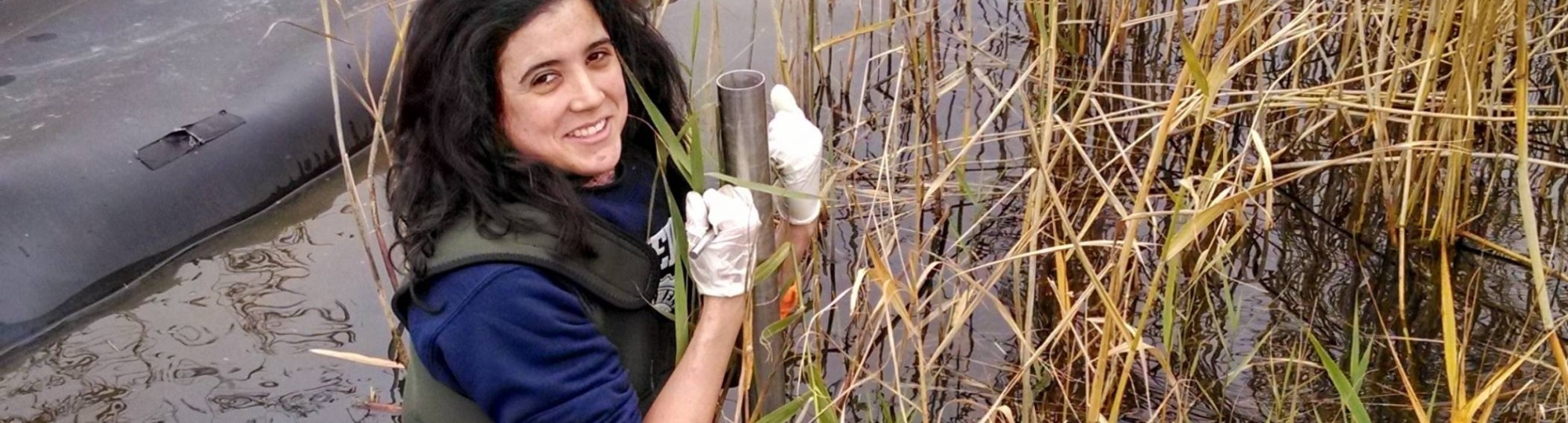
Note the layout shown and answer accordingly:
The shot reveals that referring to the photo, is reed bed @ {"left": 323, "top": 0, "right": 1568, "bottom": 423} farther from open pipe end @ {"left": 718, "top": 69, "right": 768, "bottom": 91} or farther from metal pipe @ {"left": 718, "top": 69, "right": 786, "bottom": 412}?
open pipe end @ {"left": 718, "top": 69, "right": 768, "bottom": 91}

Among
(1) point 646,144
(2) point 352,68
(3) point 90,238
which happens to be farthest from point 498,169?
(2) point 352,68

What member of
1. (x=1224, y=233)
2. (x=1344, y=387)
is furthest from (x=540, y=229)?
(x=1224, y=233)

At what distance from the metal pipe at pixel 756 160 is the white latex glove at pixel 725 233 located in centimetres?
2

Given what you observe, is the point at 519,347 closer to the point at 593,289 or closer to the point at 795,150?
the point at 593,289

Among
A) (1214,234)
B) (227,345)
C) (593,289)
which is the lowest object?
(227,345)

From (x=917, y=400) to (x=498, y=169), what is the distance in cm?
87

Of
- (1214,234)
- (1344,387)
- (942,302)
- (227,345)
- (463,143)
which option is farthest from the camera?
(227,345)

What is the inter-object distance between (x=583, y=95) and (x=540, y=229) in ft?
0.48

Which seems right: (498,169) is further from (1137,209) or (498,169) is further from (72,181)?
(72,181)

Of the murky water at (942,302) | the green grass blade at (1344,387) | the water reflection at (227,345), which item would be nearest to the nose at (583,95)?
the murky water at (942,302)

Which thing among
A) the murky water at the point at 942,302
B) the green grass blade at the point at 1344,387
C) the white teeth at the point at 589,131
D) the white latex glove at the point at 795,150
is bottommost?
Answer: the murky water at the point at 942,302

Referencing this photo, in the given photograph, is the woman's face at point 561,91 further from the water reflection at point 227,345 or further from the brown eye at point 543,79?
the water reflection at point 227,345

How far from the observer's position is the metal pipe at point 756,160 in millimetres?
1256

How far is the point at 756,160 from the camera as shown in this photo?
4.31ft
